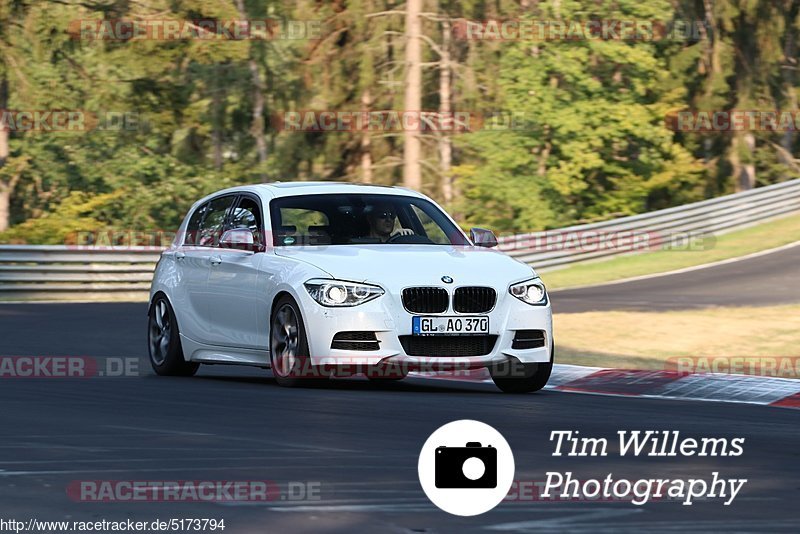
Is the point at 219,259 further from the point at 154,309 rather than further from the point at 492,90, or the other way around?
the point at 492,90

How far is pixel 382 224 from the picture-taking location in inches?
542

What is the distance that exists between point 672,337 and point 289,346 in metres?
7.00

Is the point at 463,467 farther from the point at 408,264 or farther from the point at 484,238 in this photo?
the point at 484,238

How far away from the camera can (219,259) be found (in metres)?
14.2

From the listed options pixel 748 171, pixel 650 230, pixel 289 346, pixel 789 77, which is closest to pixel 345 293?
pixel 289 346

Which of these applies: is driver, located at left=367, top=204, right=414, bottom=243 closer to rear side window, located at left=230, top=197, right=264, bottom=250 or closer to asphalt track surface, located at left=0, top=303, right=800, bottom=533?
rear side window, located at left=230, top=197, right=264, bottom=250

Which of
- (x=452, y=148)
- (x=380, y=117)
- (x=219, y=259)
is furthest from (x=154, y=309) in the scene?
(x=452, y=148)

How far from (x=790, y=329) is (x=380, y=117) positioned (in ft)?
91.8

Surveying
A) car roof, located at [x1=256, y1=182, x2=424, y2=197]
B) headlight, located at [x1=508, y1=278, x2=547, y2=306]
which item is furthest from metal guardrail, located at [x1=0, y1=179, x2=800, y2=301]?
headlight, located at [x1=508, y1=278, x2=547, y2=306]

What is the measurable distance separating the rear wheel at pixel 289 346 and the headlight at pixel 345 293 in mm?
263

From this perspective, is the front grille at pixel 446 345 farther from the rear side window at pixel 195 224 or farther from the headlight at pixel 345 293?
the rear side window at pixel 195 224

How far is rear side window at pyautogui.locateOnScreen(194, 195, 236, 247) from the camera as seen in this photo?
1472 cm

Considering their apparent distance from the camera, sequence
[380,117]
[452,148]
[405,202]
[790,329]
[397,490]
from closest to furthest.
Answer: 1. [397,490]
2. [405,202]
3. [790,329]
4. [380,117]
5. [452,148]

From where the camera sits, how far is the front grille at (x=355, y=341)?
12398 mm
